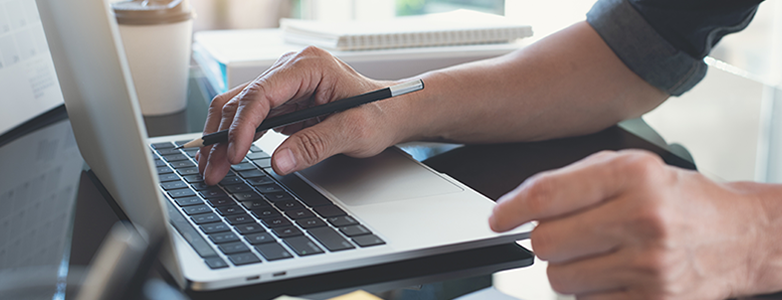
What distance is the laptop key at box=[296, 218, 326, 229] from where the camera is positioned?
1.59 feet

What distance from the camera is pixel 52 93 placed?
0.96 metres

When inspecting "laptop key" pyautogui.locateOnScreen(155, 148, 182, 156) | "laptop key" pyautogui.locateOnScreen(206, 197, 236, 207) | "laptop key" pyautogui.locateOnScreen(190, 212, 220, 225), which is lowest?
"laptop key" pyautogui.locateOnScreen(155, 148, 182, 156)

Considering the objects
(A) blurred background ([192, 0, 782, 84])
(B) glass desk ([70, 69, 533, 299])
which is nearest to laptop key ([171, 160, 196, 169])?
(B) glass desk ([70, 69, 533, 299])

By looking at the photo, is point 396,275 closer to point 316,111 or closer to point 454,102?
point 316,111

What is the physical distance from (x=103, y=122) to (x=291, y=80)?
209 mm

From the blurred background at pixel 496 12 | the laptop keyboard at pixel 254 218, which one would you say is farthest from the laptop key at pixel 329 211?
the blurred background at pixel 496 12

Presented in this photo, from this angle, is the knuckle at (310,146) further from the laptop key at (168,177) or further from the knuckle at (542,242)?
the knuckle at (542,242)

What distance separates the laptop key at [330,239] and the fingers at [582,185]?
0.46ft

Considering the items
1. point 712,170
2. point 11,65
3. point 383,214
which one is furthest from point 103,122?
point 712,170

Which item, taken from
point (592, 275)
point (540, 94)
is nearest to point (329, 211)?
point (592, 275)

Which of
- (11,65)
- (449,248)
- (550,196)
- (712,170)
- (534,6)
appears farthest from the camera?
(534,6)

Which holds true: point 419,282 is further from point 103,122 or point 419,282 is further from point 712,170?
point 712,170

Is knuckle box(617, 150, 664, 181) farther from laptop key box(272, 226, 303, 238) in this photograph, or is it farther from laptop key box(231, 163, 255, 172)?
laptop key box(231, 163, 255, 172)

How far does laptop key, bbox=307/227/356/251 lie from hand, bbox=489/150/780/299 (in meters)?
0.12
